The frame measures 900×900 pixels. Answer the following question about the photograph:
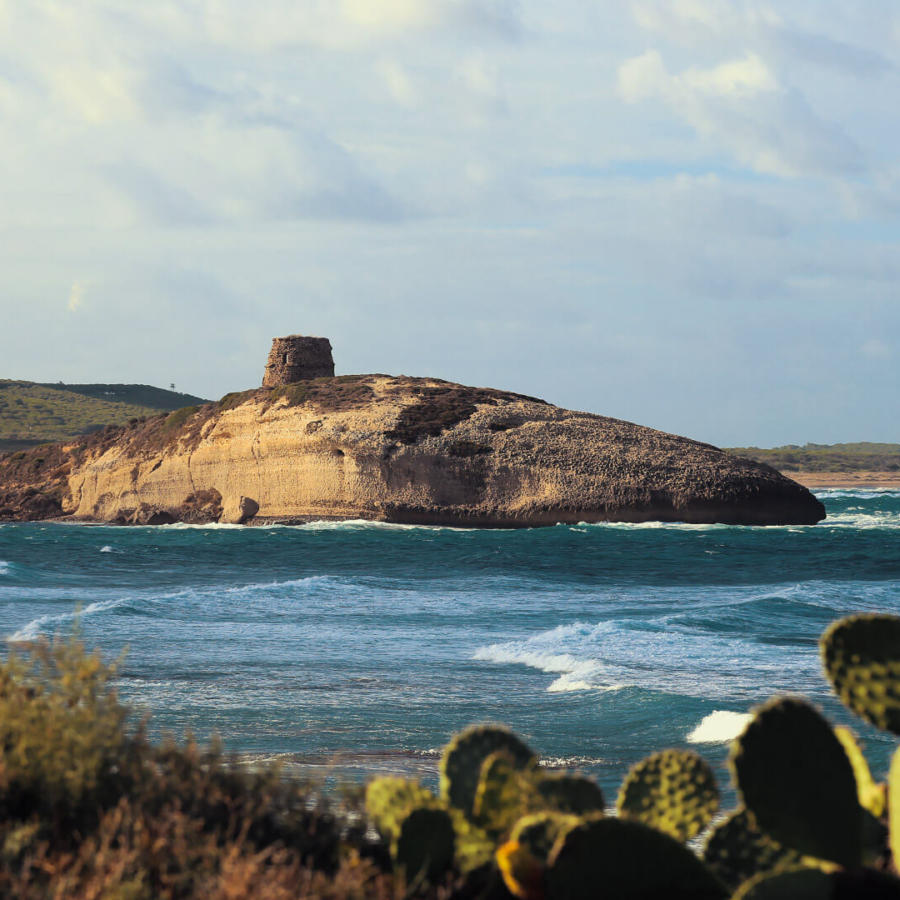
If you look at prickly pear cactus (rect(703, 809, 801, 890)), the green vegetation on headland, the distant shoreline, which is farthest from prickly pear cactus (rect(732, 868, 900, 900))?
the distant shoreline

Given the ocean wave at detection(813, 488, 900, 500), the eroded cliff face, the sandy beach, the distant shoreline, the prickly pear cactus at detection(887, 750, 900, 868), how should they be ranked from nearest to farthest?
1. the prickly pear cactus at detection(887, 750, 900, 868)
2. the eroded cliff face
3. the ocean wave at detection(813, 488, 900, 500)
4. the distant shoreline
5. the sandy beach

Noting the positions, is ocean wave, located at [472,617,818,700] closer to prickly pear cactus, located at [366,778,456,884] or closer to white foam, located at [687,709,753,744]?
white foam, located at [687,709,753,744]

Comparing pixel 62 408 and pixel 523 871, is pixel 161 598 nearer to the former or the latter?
pixel 523 871

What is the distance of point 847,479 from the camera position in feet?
555

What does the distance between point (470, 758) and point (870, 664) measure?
5.78ft

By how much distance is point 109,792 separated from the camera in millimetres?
4777

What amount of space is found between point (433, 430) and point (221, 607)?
42.9 m

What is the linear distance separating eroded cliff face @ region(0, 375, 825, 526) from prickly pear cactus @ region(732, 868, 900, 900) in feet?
199

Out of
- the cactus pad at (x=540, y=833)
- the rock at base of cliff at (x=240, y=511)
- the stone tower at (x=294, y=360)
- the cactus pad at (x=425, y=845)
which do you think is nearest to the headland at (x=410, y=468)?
the rock at base of cliff at (x=240, y=511)

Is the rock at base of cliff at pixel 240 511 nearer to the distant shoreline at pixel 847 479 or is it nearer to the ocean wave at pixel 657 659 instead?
the ocean wave at pixel 657 659

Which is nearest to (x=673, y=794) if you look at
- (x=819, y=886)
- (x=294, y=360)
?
(x=819, y=886)

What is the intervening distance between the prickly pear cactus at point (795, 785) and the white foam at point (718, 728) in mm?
8396

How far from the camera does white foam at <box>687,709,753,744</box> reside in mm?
12750

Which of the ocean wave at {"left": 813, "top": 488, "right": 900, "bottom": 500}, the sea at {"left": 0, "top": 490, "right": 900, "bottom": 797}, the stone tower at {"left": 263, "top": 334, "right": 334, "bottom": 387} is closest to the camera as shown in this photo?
the sea at {"left": 0, "top": 490, "right": 900, "bottom": 797}
